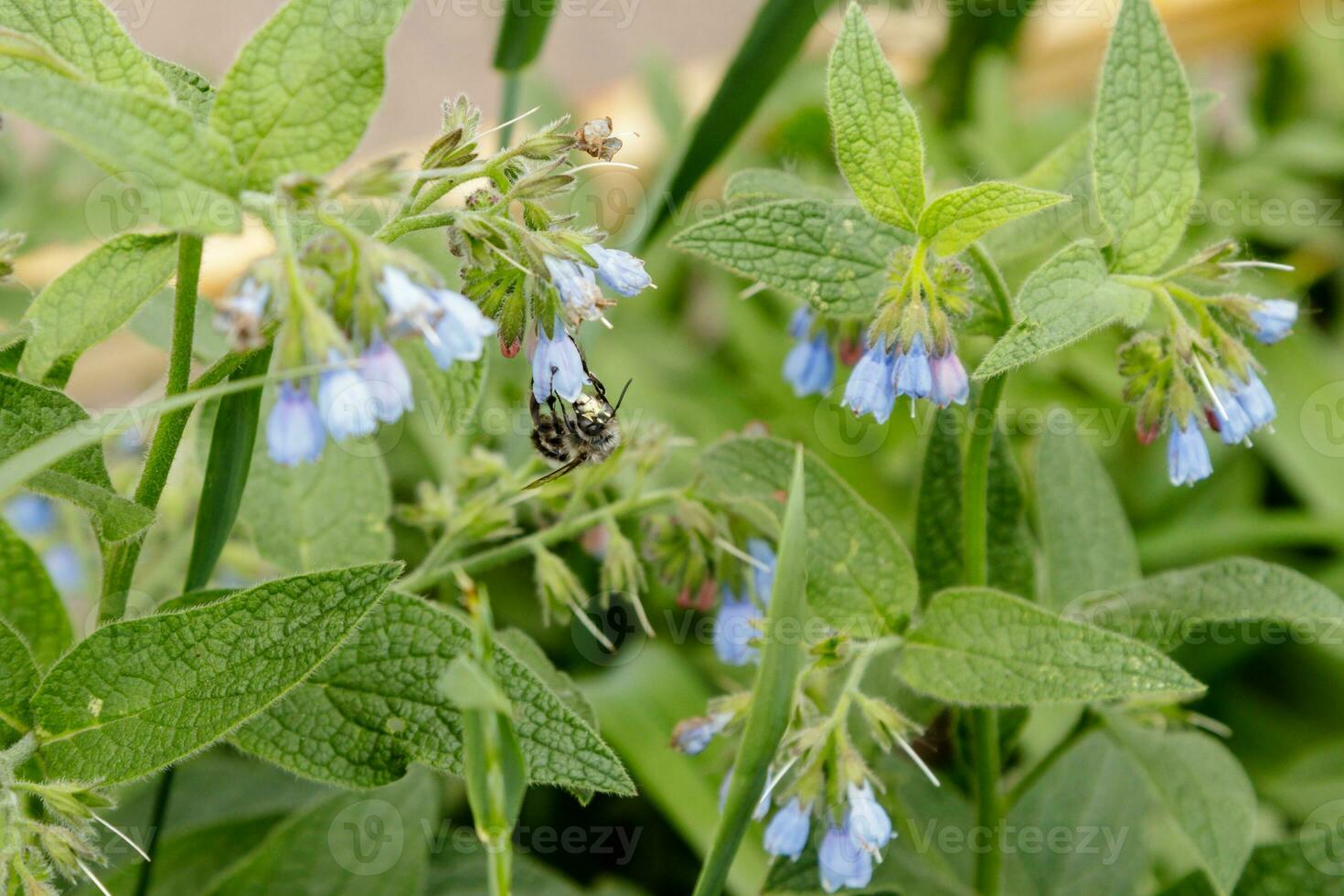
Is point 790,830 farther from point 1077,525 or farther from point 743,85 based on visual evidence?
point 743,85

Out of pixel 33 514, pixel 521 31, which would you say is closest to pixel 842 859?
pixel 521 31

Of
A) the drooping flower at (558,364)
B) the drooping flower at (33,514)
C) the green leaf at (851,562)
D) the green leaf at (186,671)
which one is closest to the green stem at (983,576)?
the green leaf at (851,562)

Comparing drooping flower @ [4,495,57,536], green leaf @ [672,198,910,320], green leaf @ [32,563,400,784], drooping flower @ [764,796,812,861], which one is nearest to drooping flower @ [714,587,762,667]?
drooping flower @ [764,796,812,861]

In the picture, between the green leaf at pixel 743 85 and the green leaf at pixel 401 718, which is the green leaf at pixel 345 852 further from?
the green leaf at pixel 743 85

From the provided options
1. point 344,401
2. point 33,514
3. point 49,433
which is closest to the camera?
point 344,401

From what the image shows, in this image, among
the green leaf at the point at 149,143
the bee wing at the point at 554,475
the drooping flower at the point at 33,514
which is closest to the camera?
the green leaf at the point at 149,143
